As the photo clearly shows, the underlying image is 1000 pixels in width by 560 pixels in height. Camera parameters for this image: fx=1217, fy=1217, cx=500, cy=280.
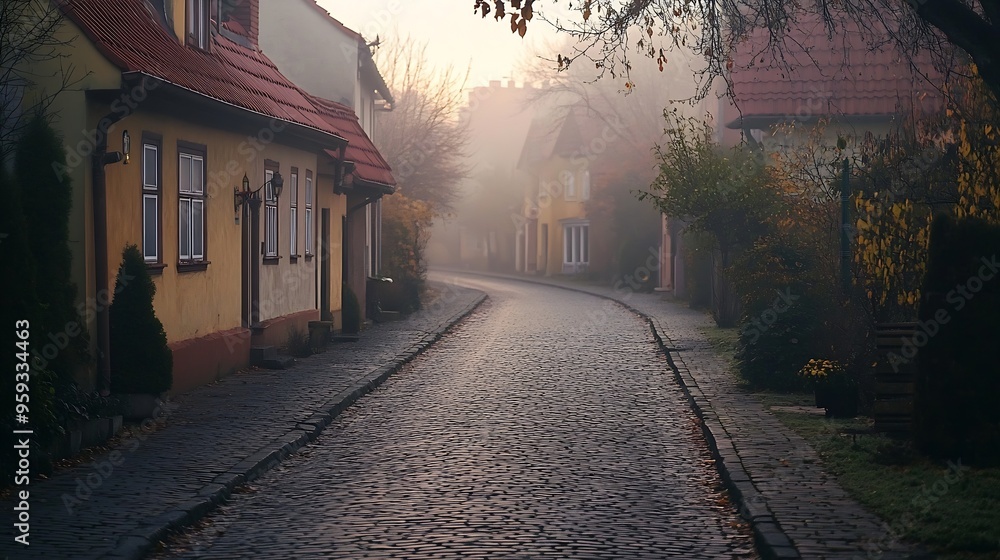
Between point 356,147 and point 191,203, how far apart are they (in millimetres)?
11464

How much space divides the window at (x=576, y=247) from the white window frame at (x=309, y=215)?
37507 millimetres

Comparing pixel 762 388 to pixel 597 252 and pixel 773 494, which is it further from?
pixel 597 252

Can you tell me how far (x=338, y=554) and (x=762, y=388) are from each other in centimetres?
875

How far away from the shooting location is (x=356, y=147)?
26.3m

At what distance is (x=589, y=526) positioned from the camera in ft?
25.4

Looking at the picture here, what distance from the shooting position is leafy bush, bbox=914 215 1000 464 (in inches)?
344

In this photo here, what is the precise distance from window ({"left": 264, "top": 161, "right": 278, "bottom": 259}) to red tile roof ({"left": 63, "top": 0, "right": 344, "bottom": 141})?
0.89 m

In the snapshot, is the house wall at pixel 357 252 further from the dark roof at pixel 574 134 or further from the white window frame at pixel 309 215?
the dark roof at pixel 574 134

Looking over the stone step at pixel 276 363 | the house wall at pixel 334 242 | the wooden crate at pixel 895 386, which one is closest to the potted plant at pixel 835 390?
the wooden crate at pixel 895 386

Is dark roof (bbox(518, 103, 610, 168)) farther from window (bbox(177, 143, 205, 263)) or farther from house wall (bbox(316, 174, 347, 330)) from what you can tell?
window (bbox(177, 143, 205, 263))

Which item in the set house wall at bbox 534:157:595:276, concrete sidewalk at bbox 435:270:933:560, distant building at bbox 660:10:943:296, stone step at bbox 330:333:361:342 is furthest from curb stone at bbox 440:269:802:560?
house wall at bbox 534:157:595:276

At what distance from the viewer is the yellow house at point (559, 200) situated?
61.0 meters

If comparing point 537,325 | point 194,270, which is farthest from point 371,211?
point 194,270

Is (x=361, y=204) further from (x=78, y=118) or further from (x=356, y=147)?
(x=78, y=118)
